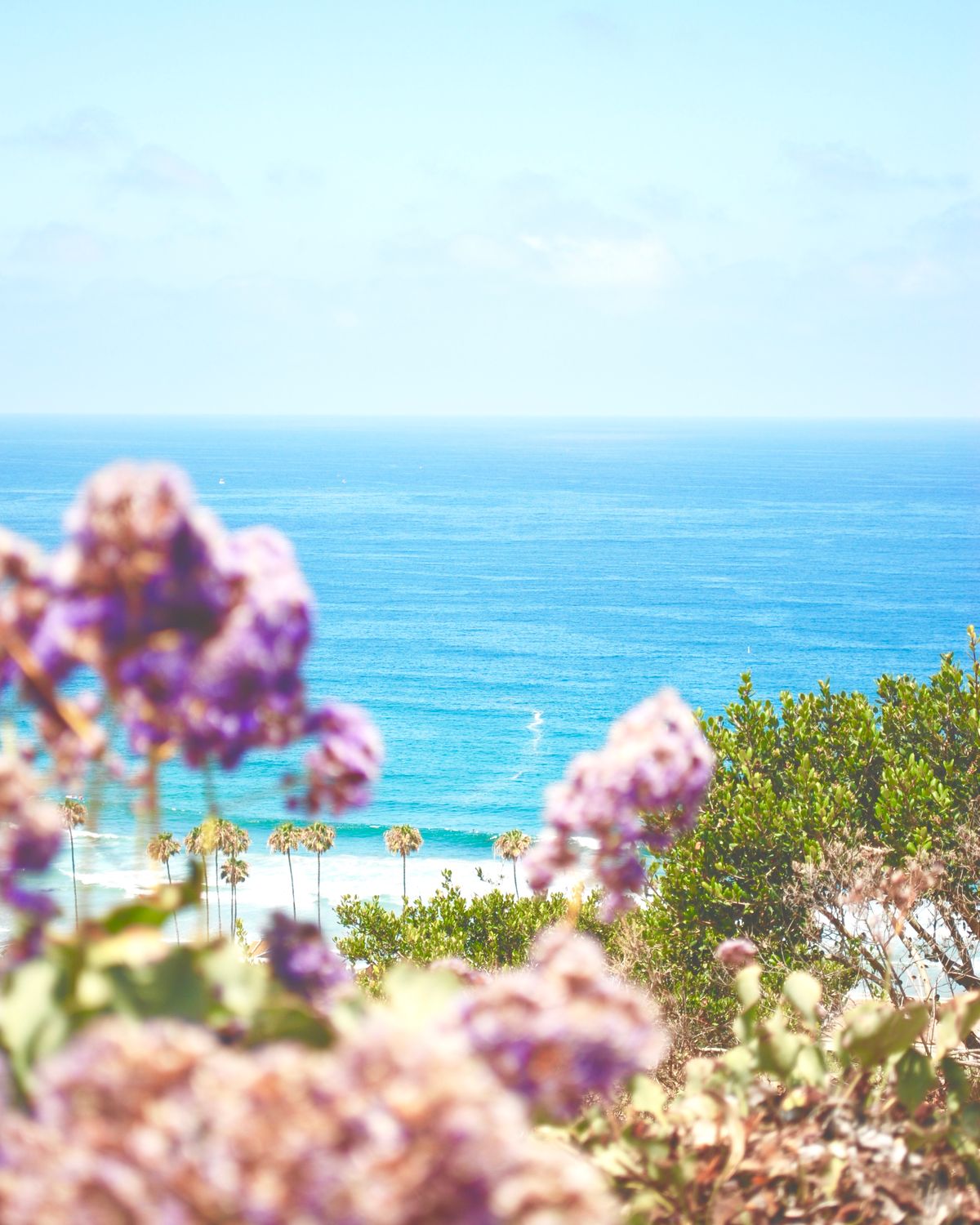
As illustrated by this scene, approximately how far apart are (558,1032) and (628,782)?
84cm

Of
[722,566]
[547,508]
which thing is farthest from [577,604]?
[547,508]

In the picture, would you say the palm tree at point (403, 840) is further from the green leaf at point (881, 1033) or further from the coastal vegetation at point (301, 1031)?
the green leaf at point (881, 1033)

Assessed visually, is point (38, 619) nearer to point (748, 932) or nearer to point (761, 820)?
point (761, 820)

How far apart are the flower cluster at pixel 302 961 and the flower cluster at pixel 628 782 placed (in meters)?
0.55

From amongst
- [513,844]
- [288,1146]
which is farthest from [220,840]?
[513,844]

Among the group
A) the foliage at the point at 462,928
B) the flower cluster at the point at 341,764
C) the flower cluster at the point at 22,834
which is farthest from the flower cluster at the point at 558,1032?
the foliage at the point at 462,928

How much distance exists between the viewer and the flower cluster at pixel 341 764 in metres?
2.22

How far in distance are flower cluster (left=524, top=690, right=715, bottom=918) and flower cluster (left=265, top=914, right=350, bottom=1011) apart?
1.81 ft

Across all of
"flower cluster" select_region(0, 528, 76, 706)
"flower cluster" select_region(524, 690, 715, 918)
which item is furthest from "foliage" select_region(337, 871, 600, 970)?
"flower cluster" select_region(0, 528, 76, 706)

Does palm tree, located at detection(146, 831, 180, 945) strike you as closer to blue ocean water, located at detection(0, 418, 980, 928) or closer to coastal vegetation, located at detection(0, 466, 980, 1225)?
coastal vegetation, located at detection(0, 466, 980, 1225)

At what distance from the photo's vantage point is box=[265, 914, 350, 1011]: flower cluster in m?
2.28

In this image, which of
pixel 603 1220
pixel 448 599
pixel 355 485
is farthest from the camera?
pixel 355 485

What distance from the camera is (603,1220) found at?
4.59 feet

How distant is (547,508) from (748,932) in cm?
14476
